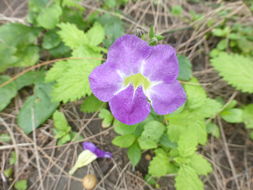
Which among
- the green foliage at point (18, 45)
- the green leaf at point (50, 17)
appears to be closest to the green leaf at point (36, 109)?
the green foliage at point (18, 45)

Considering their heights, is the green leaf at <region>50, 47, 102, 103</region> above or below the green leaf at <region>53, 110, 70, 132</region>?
above

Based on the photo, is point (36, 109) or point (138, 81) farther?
point (36, 109)

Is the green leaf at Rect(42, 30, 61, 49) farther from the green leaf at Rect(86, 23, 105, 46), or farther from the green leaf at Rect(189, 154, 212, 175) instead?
the green leaf at Rect(189, 154, 212, 175)

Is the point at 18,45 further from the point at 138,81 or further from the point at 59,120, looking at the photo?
the point at 138,81

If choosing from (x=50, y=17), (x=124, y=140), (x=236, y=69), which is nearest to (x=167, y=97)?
(x=124, y=140)

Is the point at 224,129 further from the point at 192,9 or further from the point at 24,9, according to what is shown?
the point at 24,9

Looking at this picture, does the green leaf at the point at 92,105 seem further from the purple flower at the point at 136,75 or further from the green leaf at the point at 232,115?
the green leaf at the point at 232,115

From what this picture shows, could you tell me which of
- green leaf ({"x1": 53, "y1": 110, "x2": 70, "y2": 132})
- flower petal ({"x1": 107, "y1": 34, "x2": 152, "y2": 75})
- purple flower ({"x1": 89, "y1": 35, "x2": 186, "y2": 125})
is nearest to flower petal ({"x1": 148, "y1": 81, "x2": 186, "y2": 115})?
purple flower ({"x1": 89, "y1": 35, "x2": 186, "y2": 125})
